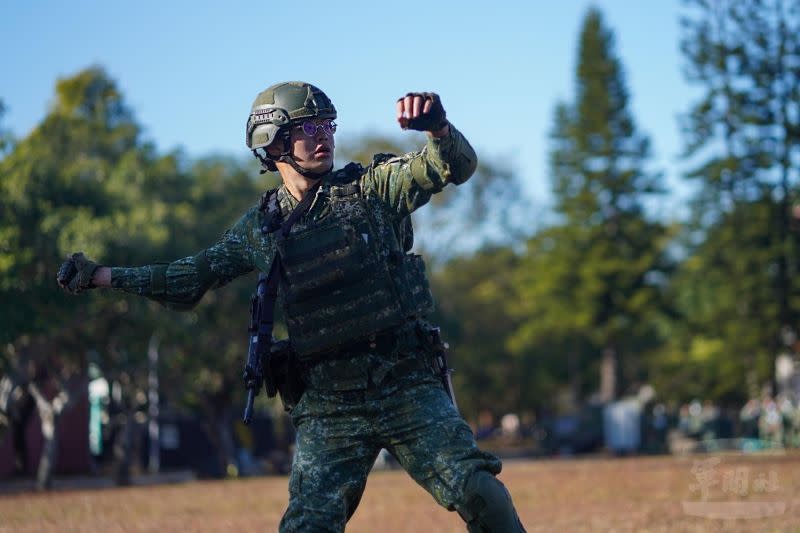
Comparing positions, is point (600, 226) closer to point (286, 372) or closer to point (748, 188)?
point (748, 188)

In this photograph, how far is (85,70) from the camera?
56.7 metres

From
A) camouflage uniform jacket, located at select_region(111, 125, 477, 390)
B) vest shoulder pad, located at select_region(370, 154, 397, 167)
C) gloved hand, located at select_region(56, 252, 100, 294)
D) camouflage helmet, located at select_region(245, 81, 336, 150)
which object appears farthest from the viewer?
gloved hand, located at select_region(56, 252, 100, 294)

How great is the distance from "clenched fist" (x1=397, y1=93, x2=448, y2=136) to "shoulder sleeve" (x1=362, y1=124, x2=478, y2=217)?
12 centimetres

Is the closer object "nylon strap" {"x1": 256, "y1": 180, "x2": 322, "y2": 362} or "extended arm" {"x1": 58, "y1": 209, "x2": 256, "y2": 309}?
"nylon strap" {"x1": 256, "y1": 180, "x2": 322, "y2": 362}

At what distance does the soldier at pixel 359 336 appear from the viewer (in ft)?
16.9

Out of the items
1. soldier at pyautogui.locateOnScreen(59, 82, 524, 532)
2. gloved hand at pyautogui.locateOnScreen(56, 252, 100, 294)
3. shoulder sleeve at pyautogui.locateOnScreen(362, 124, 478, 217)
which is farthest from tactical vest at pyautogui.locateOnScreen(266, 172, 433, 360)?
gloved hand at pyautogui.locateOnScreen(56, 252, 100, 294)

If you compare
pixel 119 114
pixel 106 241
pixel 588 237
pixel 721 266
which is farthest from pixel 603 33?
pixel 106 241

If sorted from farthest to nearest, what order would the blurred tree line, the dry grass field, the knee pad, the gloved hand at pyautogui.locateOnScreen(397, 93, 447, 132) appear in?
the blurred tree line < the dry grass field < the knee pad < the gloved hand at pyautogui.locateOnScreen(397, 93, 447, 132)

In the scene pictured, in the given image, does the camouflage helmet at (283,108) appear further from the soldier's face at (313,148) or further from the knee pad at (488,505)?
the knee pad at (488,505)

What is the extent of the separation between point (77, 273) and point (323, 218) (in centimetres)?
115

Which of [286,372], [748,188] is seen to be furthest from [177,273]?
[748,188]

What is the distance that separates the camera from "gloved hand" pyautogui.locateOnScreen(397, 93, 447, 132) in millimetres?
4793

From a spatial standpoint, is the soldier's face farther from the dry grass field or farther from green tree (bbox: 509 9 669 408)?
green tree (bbox: 509 9 669 408)

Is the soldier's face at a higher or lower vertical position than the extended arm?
higher
